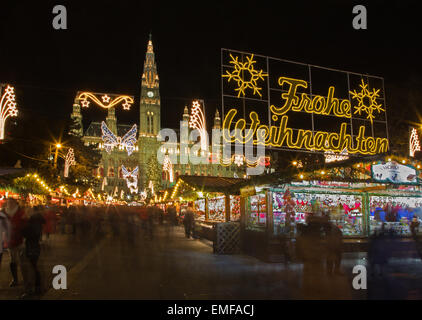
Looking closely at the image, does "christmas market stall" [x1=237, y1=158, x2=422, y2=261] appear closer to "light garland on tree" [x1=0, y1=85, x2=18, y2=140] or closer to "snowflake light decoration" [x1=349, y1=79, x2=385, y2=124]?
"snowflake light decoration" [x1=349, y1=79, x2=385, y2=124]

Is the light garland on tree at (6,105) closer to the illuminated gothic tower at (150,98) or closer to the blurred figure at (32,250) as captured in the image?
the blurred figure at (32,250)

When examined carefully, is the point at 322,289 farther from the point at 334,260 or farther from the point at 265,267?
the point at 265,267

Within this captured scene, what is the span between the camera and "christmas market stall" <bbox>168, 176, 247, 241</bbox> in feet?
54.8

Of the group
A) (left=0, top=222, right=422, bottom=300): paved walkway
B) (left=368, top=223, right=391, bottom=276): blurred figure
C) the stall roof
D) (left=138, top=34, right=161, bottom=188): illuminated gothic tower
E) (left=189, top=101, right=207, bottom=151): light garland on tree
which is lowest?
(left=0, top=222, right=422, bottom=300): paved walkway

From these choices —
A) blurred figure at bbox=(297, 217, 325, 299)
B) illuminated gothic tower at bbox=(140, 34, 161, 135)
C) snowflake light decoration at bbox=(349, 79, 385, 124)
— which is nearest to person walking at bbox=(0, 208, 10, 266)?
blurred figure at bbox=(297, 217, 325, 299)

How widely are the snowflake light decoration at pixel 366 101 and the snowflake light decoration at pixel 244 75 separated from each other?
4628 millimetres

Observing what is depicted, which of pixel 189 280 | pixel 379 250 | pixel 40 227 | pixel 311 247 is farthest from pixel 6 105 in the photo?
pixel 379 250

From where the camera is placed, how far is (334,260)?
8906 mm

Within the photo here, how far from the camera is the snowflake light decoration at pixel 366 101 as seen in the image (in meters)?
A: 16.8

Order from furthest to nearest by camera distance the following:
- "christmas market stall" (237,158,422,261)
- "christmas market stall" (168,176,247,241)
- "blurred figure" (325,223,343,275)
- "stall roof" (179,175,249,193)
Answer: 1. "christmas market stall" (168,176,247,241)
2. "stall roof" (179,175,249,193)
3. "christmas market stall" (237,158,422,261)
4. "blurred figure" (325,223,343,275)

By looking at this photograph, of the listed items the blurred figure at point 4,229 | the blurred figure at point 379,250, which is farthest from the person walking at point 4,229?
the blurred figure at point 379,250

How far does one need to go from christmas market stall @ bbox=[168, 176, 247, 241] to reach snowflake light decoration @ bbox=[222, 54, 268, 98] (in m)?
3.58

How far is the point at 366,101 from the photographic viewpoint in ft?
56.8

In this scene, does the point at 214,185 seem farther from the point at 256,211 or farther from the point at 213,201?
the point at 256,211
